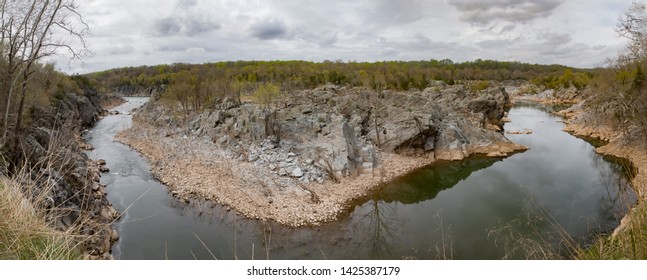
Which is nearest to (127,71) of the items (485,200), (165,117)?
(165,117)

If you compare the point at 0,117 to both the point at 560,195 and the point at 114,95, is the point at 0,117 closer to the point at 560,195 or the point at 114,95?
the point at 560,195

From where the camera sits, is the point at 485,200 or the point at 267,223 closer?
the point at 267,223

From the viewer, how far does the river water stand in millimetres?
9930

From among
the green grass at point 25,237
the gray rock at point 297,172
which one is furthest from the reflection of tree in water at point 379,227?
the green grass at point 25,237

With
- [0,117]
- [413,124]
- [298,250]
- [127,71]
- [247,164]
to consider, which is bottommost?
[298,250]

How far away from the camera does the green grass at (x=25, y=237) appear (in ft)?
7.47

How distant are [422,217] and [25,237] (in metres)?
11.8

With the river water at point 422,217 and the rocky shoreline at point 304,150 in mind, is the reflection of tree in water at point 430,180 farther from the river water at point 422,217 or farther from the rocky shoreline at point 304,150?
the rocky shoreline at point 304,150

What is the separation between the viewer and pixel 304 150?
59.1 ft

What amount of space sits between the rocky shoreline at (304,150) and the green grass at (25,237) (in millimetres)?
9322

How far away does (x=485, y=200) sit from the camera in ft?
46.3

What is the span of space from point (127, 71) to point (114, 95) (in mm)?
11178

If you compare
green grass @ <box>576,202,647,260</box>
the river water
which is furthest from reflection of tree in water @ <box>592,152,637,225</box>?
green grass @ <box>576,202,647,260</box>

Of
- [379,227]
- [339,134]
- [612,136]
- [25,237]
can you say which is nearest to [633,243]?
[25,237]
